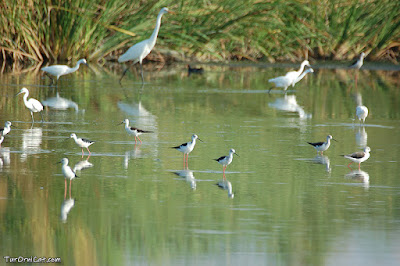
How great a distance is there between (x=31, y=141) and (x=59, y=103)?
4.62 m

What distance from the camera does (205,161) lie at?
8609 mm

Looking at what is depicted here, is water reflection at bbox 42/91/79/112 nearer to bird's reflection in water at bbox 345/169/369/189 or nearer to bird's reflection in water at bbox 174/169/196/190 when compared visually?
bird's reflection in water at bbox 174/169/196/190

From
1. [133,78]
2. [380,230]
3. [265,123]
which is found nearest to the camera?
[380,230]

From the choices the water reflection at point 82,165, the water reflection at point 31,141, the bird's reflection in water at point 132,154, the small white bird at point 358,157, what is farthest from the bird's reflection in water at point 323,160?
the water reflection at point 31,141

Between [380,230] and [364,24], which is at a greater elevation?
[364,24]

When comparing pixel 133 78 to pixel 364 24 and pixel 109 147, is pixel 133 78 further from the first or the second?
pixel 109 147

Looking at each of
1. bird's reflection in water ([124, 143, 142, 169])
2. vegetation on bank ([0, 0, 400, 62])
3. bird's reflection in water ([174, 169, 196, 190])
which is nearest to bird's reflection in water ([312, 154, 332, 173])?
bird's reflection in water ([174, 169, 196, 190])

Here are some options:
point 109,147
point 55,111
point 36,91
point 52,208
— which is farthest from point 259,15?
point 52,208

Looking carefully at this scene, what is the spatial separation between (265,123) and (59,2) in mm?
11453

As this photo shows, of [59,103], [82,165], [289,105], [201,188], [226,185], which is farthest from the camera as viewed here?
[289,105]

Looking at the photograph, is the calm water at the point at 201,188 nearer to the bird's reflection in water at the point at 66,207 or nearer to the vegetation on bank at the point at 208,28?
the bird's reflection in water at the point at 66,207

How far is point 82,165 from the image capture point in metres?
8.09

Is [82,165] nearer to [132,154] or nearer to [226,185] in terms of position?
[132,154]

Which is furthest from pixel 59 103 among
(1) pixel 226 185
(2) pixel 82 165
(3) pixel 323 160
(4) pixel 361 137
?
(1) pixel 226 185
